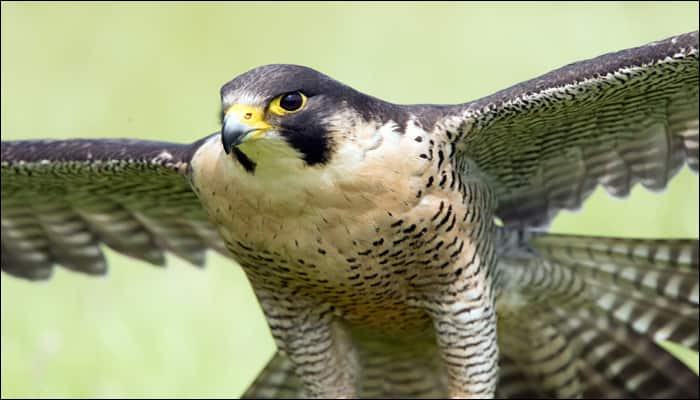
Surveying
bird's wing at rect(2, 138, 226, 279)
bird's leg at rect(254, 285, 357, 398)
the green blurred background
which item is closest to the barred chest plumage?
bird's leg at rect(254, 285, 357, 398)

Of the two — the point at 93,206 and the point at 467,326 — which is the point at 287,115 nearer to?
the point at 467,326

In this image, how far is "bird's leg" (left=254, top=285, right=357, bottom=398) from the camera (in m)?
8.12

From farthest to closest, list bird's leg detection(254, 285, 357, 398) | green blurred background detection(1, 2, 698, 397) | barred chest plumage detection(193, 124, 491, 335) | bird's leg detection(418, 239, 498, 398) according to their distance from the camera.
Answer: green blurred background detection(1, 2, 698, 397) → bird's leg detection(254, 285, 357, 398) → bird's leg detection(418, 239, 498, 398) → barred chest plumage detection(193, 124, 491, 335)

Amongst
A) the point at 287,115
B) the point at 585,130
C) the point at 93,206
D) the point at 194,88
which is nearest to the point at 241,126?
the point at 287,115

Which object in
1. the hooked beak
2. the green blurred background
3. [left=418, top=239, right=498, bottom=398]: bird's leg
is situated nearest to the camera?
the hooked beak

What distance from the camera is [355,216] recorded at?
751cm

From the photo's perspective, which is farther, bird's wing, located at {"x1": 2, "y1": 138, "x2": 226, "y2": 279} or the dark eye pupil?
bird's wing, located at {"x1": 2, "y1": 138, "x2": 226, "y2": 279}

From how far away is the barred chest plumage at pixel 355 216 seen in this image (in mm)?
7402

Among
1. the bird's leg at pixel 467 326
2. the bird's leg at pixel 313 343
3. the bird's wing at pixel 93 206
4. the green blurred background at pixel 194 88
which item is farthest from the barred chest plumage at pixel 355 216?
the green blurred background at pixel 194 88

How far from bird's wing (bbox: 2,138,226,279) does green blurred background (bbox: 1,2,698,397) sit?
106 centimetres

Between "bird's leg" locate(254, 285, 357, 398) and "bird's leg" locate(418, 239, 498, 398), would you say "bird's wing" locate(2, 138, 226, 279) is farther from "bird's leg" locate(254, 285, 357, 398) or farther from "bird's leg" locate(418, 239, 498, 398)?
"bird's leg" locate(418, 239, 498, 398)

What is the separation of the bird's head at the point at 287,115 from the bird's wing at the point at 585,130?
518 mm

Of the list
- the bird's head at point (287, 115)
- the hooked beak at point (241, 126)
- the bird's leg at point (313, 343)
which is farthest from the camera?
the bird's leg at point (313, 343)

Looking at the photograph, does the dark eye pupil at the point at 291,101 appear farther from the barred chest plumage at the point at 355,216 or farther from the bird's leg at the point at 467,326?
the bird's leg at the point at 467,326
